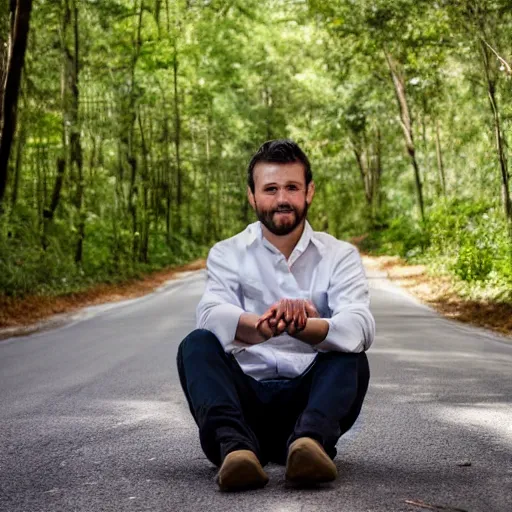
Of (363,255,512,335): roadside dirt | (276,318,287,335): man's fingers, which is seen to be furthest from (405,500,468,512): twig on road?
(363,255,512,335): roadside dirt

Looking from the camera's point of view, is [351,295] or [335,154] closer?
[351,295]

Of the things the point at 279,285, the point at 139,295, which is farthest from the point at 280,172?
the point at 139,295

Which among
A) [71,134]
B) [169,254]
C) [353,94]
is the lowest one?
[169,254]

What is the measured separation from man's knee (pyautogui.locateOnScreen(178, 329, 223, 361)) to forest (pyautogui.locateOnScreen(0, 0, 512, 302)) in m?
11.5

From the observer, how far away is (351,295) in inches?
158

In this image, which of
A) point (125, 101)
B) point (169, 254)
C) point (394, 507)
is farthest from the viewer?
point (169, 254)

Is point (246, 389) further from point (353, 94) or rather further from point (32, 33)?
point (353, 94)

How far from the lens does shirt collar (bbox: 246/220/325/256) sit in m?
4.07

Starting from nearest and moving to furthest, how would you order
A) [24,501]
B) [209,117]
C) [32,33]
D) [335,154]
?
[24,501] < [32,33] < [335,154] < [209,117]

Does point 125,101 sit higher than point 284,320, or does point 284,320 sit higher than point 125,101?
point 125,101

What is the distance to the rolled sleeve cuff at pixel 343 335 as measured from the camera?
12.3ft

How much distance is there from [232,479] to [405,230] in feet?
105

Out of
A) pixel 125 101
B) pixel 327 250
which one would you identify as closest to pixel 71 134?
pixel 125 101

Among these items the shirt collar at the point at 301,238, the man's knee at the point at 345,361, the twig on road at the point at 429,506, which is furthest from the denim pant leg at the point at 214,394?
the twig on road at the point at 429,506
